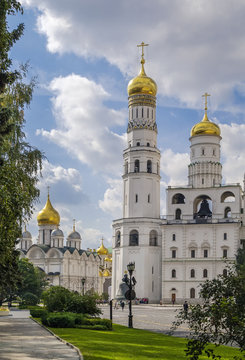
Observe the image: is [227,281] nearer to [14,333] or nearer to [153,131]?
[14,333]

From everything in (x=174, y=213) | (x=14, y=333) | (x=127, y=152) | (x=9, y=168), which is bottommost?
(x=14, y=333)

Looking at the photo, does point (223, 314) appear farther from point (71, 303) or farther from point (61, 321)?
point (71, 303)

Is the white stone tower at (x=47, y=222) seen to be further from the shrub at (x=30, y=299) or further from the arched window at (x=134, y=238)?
the shrub at (x=30, y=299)

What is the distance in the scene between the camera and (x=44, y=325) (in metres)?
24.0

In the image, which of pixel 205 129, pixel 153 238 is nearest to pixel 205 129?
pixel 205 129

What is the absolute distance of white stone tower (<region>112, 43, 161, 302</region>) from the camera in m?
64.9

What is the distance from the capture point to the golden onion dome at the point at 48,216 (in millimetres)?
90875

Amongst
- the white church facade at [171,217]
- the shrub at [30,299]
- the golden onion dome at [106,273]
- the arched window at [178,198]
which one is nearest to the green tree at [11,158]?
the shrub at [30,299]

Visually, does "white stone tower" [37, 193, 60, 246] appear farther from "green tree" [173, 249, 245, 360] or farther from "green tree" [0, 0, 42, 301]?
"green tree" [173, 249, 245, 360]

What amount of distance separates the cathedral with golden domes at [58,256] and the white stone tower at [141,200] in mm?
21586

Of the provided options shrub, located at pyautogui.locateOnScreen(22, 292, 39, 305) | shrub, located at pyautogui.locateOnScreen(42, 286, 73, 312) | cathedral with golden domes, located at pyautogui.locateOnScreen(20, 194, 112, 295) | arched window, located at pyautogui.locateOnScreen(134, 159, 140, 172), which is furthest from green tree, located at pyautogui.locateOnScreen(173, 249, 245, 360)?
cathedral with golden domes, located at pyautogui.locateOnScreen(20, 194, 112, 295)

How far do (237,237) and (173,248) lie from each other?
292 inches

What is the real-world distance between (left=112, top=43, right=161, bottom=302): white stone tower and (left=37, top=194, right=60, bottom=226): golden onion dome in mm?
24689

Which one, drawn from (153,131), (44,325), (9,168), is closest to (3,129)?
(9,168)
